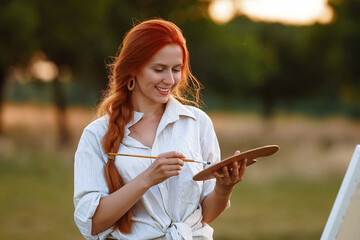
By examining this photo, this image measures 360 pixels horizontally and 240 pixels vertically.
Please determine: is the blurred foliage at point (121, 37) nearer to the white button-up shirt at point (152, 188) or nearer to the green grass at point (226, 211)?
the green grass at point (226, 211)

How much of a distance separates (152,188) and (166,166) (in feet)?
0.90

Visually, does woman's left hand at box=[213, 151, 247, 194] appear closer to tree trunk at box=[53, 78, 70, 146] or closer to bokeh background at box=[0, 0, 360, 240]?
bokeh background at box=[0, 0, 360, 240]

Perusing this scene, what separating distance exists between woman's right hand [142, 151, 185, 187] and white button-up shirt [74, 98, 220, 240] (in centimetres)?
19

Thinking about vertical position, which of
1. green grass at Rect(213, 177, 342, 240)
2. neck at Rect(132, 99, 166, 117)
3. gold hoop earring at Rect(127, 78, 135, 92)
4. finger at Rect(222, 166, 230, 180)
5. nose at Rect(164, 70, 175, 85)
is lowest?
finger at Rect(222, 166, 230, 180)

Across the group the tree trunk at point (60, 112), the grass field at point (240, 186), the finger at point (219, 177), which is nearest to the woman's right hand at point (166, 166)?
the finger at point (219, 177)

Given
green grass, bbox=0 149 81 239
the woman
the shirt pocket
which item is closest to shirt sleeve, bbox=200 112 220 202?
the woman

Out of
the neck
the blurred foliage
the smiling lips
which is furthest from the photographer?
the blurred foliage

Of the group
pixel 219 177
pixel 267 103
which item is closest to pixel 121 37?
pixel 219 177

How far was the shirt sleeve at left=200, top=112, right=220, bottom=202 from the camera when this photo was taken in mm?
2678

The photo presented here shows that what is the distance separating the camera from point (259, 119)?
109 feet

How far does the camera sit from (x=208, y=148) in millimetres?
2680

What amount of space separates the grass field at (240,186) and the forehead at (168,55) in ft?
20.1

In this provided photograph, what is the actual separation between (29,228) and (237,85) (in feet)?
45.1

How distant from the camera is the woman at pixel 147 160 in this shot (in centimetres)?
248
